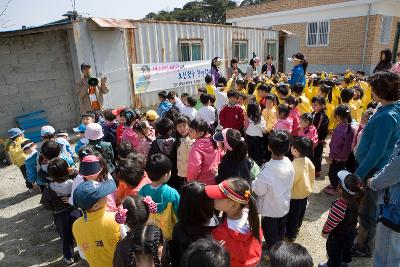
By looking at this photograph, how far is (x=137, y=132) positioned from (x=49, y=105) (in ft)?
13.6

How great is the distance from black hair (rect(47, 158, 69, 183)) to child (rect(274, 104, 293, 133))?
3.00 meters

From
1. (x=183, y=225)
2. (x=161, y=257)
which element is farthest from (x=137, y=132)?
(x=161, y=257)

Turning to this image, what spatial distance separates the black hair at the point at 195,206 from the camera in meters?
1.94

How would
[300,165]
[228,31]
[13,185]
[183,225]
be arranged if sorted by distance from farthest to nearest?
[228,31], [13,185], [300,165], [183,225]

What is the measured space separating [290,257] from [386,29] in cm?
2034

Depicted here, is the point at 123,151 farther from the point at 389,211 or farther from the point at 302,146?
the point at 389,211

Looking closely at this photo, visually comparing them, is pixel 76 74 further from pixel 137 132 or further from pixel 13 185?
pixel 137 132

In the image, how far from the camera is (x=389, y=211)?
2012 mm

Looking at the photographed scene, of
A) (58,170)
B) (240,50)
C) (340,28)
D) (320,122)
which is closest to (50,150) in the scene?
(58,170)

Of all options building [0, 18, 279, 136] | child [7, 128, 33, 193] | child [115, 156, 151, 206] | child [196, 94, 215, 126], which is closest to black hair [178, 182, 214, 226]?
child [115, 156, 151, 206]

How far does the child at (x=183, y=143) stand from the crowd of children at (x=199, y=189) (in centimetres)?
1

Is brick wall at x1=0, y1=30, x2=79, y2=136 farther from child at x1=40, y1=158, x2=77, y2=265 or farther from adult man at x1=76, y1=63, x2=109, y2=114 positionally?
child at x1=40, y1=158, x2=77, y2=265

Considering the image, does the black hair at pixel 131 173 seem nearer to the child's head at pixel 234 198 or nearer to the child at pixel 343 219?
the child's head at pixel 234 198

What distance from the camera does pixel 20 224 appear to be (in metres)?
3.89
